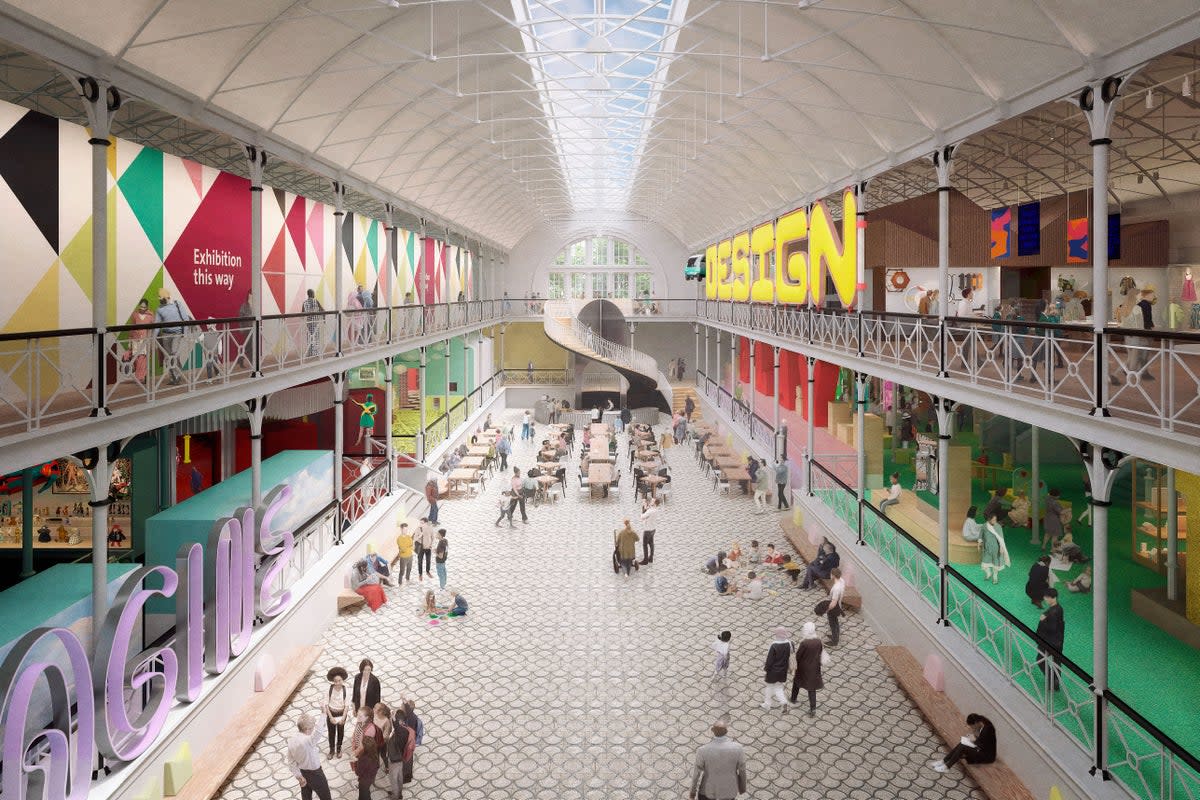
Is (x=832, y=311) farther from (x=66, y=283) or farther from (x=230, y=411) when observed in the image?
(x=66, y=283)

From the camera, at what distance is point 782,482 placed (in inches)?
880

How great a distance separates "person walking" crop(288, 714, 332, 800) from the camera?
890 cm

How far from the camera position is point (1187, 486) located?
12.6 m

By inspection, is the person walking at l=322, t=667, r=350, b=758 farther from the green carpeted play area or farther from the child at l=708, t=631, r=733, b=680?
the green carpeted play area

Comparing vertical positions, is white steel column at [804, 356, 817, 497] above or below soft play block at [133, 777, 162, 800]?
above

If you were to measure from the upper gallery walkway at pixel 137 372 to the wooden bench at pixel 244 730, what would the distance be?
3.87 metres

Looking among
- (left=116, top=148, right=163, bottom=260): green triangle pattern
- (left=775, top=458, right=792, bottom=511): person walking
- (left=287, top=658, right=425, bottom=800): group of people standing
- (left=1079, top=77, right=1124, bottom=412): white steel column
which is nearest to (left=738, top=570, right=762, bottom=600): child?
(left=775, top=458, right=792, bottom=511): person walking

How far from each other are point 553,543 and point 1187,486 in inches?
499

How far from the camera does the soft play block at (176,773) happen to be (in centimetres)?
916

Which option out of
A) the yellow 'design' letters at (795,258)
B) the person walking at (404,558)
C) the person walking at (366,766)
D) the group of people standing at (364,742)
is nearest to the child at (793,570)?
the yellow 'design' letters at (795,258)

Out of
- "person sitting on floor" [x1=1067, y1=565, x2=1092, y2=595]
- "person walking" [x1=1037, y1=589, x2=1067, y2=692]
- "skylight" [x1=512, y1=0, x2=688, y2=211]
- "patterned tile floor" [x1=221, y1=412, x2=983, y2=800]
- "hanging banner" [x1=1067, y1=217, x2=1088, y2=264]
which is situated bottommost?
"patterned tile floor" [x1=221, y1=412, x2=983, y2=800]

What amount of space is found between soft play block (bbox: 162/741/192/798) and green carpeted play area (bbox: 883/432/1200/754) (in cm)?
953

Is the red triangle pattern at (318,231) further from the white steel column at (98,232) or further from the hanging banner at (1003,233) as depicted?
the hanging banner at (1003,233)

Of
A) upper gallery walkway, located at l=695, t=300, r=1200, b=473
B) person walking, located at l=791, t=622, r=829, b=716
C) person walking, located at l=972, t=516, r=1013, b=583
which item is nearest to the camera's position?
upper gallery walkway, located at l=695, t=300, r=1200, b=473
